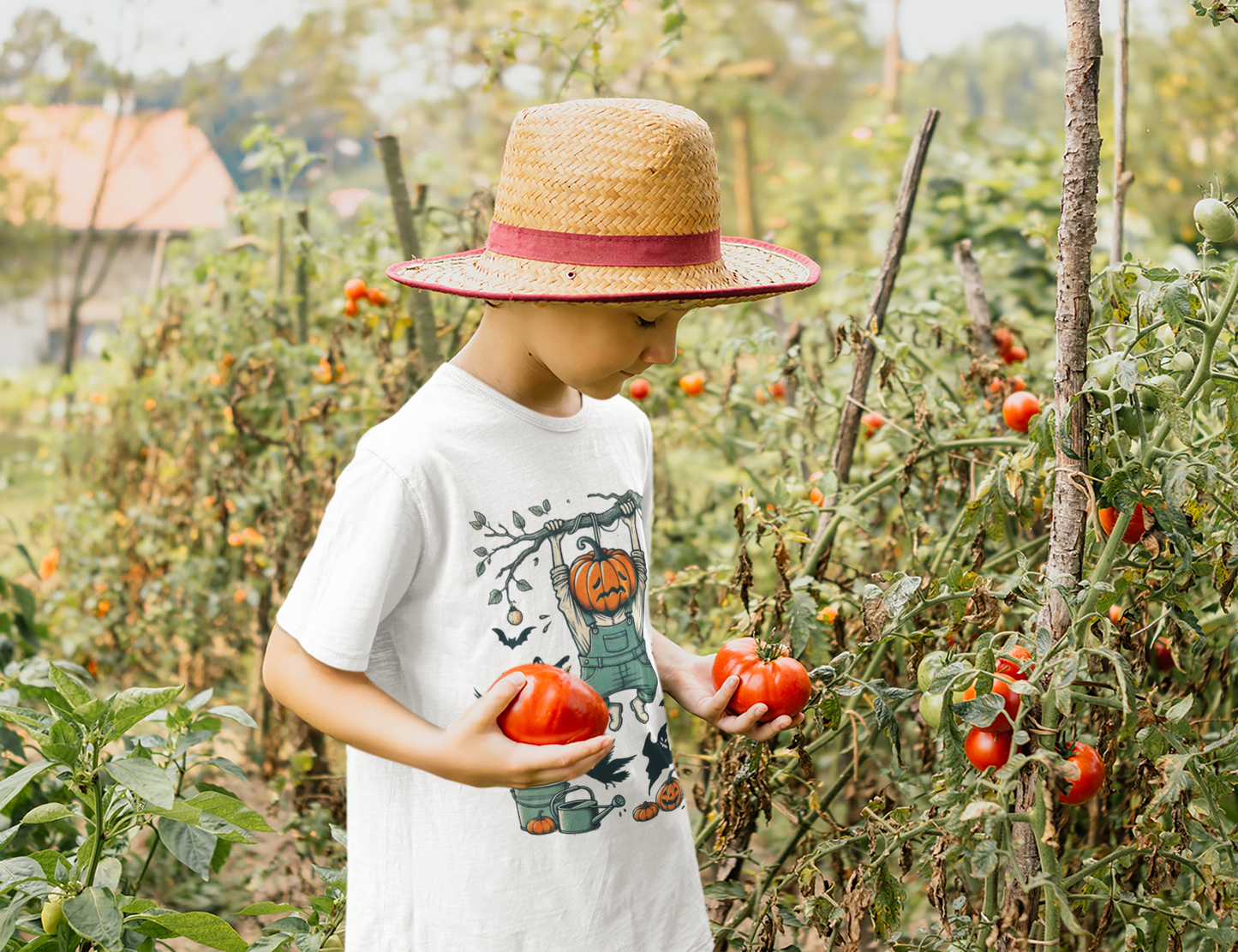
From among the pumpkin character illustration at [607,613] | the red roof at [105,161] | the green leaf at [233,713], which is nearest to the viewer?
the pumpkin character illustration at [607,613]

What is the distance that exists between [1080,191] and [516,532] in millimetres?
594

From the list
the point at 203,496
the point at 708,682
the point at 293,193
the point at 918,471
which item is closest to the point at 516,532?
the point at 708,682

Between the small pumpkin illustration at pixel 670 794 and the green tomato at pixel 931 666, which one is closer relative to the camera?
the green tomato at pixel 931 666

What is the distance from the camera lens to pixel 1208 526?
1084 millimetres

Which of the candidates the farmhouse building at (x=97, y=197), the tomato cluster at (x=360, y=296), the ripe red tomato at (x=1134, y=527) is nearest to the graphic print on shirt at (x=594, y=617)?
the ripe red tomato at (x=1134, y=527)

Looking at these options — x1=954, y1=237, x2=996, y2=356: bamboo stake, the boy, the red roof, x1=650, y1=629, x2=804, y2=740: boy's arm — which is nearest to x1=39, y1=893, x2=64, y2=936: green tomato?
the boy

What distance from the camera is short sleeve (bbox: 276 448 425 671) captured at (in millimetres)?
917

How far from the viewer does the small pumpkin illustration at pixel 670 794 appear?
1087mm

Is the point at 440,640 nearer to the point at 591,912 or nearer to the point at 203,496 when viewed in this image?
the point at 591,912

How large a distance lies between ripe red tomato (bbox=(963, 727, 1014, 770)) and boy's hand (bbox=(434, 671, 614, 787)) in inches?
14.9

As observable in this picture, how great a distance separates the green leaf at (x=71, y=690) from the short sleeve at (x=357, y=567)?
300 millimetres

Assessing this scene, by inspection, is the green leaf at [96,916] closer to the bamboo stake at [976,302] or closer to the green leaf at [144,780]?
the green leaf at [144,780]

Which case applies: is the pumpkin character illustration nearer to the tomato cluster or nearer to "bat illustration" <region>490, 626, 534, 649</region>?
"bat illustration" <region>490, 626, 534, 649</region>

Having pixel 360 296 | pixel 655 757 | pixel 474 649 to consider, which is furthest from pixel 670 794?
pixel 360 296
